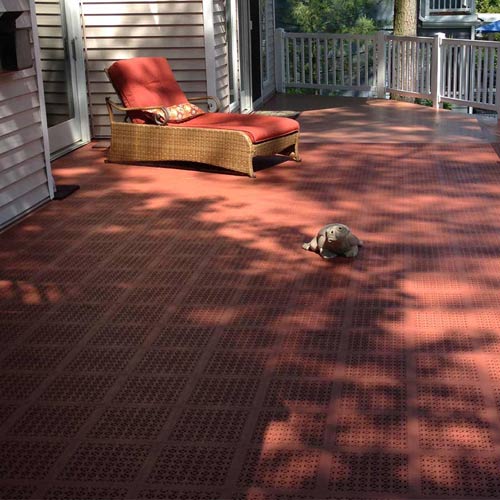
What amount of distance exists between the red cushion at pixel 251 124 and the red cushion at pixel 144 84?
35 cm

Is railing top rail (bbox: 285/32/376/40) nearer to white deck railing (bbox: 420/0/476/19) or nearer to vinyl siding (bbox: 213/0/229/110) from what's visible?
vinyl siding (bbox: 213/0/229/110)

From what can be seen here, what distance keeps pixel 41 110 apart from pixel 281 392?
3854 mm

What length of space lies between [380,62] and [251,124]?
5411 millimetres

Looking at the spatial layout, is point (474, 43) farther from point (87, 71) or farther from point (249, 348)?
point (249, 348)

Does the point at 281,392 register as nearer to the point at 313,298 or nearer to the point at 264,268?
the point at 313,298

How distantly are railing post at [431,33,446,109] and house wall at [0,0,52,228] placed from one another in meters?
6.17

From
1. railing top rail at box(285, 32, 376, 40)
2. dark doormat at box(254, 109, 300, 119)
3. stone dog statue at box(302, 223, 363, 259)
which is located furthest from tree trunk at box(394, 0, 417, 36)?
stone dog statue at box(302, 223, 363, 259)

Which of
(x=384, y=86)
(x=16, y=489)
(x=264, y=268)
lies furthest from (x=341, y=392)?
(x=384, y=86)

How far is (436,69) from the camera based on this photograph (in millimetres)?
11195

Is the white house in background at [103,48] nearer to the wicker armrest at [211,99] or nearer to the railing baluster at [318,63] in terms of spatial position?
the wicker armrest at [211,99]

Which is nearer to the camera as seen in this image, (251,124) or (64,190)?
(64,190)

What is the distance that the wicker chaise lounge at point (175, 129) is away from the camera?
7289mm

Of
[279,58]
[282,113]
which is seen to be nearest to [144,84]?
[282,113]

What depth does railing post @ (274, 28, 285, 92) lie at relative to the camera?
1319 cm
